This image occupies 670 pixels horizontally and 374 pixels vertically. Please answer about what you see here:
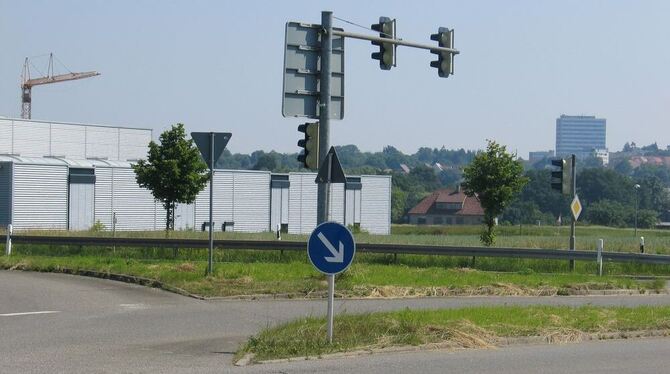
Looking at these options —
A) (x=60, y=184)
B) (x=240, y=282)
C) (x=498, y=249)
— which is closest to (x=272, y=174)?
(x=60, y=184)

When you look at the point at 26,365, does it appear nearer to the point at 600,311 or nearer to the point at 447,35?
the point at 600,311

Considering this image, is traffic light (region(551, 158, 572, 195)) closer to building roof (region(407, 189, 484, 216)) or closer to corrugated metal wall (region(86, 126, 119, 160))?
corrugated metal wall (region(86, 126, 119, 160))

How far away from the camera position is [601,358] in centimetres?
1251

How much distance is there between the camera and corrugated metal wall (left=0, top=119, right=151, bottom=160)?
70875mm

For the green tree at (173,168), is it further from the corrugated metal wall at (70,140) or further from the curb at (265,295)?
the corrugated metal wall at (70,140)

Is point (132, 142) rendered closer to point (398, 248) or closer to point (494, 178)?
point (494, 178)

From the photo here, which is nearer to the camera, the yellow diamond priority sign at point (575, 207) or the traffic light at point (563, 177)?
the traffic light at point (563, 177)

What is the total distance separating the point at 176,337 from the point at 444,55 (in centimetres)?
887

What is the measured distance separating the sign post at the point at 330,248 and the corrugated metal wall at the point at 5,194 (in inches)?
2028

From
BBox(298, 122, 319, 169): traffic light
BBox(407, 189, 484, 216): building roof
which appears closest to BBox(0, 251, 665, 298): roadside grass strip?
BBox(298, 122, 319, 169): traffic light

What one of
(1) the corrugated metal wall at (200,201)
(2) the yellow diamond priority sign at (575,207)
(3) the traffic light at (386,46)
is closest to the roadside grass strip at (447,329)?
(3) the traffic light at (386,46)

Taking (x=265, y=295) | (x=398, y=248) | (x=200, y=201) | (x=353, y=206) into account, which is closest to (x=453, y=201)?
(x=353, y=206)

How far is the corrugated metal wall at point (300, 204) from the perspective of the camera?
76.0 metres

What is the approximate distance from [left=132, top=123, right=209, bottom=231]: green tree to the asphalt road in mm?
24684
